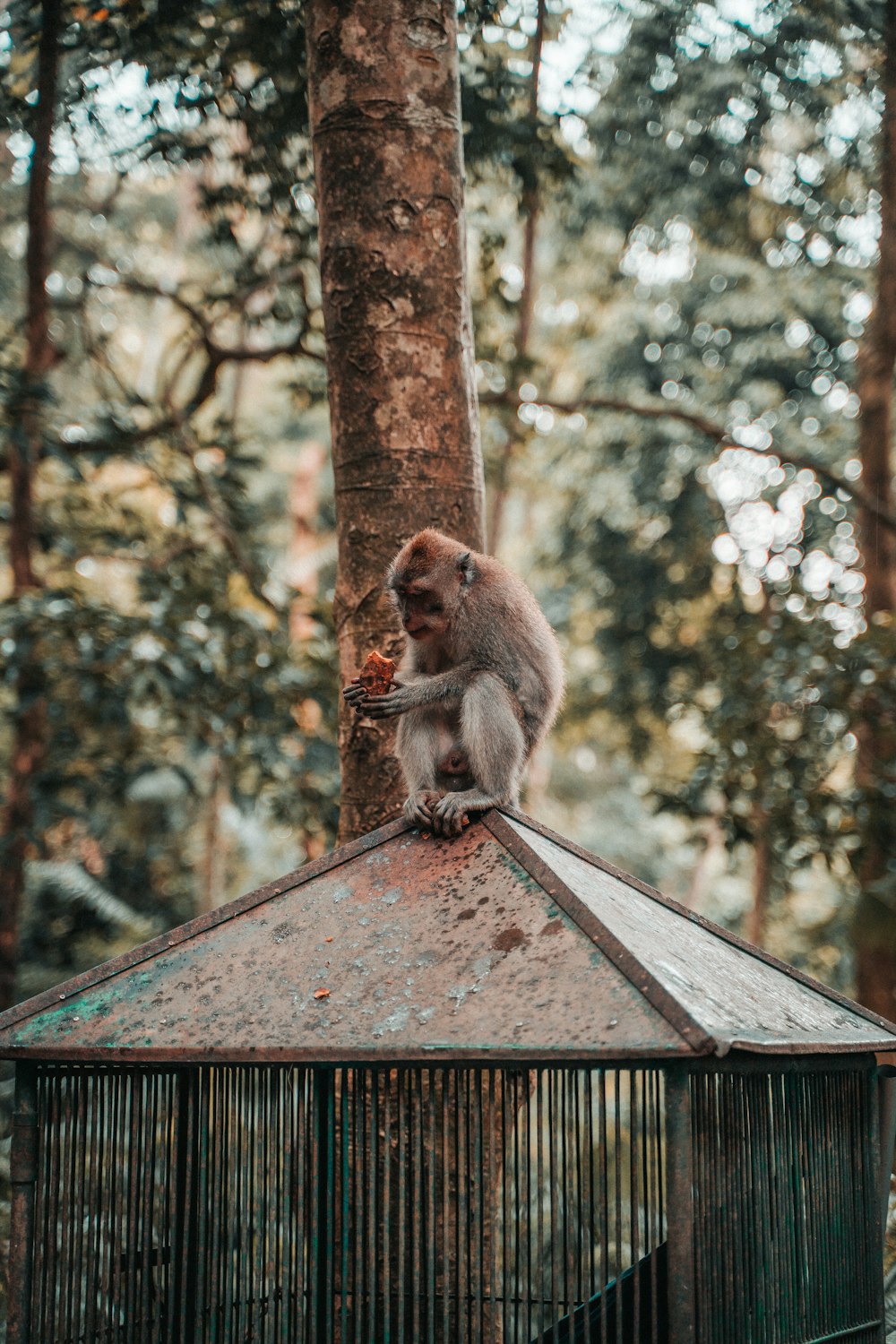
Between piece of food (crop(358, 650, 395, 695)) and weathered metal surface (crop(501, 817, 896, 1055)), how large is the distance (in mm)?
617

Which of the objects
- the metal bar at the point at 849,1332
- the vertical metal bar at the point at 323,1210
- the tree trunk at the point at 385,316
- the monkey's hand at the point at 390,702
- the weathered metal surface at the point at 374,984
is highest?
the tree trunk at the point at 385,316

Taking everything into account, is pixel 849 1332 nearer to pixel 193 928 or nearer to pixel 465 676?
pixel 193 928

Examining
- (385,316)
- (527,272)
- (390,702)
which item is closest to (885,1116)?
(390,702)

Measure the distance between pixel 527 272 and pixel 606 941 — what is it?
289 inches

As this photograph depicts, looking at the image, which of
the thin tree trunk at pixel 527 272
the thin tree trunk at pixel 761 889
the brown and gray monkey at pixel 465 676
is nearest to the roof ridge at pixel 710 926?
the brown and gray monkey at pixel 465 676

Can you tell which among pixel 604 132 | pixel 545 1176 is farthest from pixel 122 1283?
pixel 604 132

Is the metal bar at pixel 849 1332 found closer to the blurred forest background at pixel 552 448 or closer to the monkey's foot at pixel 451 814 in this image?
the monkey's foot at pixel 451 814

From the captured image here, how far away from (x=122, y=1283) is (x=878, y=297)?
746 cm

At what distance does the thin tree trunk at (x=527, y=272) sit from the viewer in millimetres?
6551

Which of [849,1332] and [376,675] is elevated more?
[376,675]

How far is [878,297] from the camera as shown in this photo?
798 centimetres

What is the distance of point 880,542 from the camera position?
7.87 meters

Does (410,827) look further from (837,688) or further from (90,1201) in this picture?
(837,688)

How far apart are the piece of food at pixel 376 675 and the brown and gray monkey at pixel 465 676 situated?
31 mm
